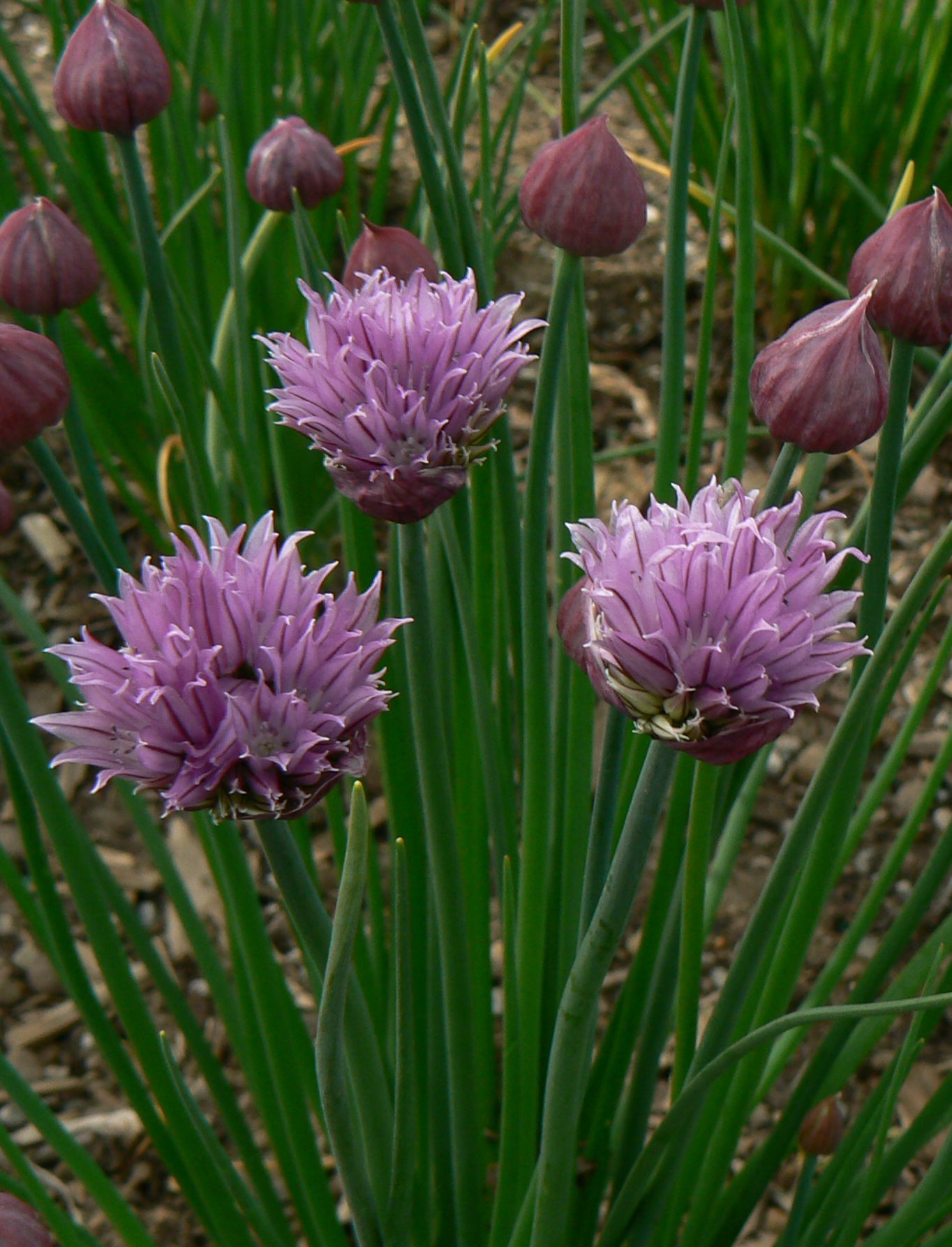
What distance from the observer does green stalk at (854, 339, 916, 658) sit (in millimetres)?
613

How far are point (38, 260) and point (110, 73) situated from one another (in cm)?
12

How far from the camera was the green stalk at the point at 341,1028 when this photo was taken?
0.46m

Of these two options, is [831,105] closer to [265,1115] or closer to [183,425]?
[183,425]

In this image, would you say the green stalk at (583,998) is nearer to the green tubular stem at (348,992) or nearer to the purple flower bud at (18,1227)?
the green tubular stem at (348,992)

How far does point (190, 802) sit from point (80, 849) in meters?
0.26

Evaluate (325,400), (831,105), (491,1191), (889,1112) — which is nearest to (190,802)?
(325,400)

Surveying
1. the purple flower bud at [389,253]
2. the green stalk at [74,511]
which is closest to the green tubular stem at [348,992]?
the green stalk at [74,511]

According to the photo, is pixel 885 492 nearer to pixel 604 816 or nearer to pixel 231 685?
pixel 604 816

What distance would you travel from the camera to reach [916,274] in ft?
1.99

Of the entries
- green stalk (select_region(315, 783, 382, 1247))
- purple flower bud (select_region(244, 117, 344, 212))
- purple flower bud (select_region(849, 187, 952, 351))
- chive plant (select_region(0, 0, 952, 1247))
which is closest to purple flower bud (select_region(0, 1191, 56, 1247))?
chive plant (select_region(0, 0, 952, 1247))

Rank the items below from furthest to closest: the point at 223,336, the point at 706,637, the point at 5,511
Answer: the point at 223,336
the point at 5,511
the point at 706,637

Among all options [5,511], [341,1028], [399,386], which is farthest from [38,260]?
[341,1028]

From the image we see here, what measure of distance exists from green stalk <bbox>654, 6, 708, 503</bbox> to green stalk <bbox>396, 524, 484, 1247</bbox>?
0.21 metres

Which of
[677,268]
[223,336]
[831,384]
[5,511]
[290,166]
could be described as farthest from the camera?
[223,336]
